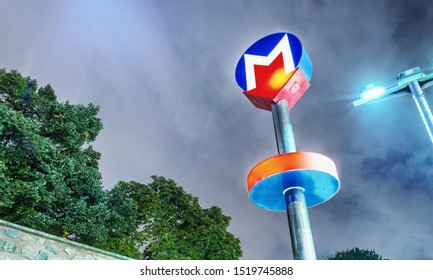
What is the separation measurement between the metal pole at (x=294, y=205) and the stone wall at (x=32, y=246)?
4.78 meters

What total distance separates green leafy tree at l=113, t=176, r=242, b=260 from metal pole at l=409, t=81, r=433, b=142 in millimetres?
8907

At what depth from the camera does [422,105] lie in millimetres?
5828

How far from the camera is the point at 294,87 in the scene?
3.32 m

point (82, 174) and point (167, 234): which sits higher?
point (82, 174)

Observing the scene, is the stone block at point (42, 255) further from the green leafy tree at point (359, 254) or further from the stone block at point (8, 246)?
the green leafy tree at point (359, 254)

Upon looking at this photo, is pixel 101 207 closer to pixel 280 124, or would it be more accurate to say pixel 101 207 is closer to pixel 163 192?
pixel 163 192

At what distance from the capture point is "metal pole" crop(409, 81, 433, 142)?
17.9 feet

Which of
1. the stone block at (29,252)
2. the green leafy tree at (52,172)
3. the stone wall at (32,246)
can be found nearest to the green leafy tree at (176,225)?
the green leafy tree at (52,172)

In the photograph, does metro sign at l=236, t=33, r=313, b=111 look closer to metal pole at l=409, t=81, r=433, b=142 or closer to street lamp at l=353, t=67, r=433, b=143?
metal pole at l=409, t=81, r=433, b=142

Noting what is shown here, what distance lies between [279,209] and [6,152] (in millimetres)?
7792

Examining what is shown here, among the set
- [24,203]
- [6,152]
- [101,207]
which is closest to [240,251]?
[101,207]

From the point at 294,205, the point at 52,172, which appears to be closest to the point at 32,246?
the point at 52,172

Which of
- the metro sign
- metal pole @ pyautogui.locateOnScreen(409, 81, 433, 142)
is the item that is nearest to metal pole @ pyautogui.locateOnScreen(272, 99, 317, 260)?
the metro sign

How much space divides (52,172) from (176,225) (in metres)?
5.51
